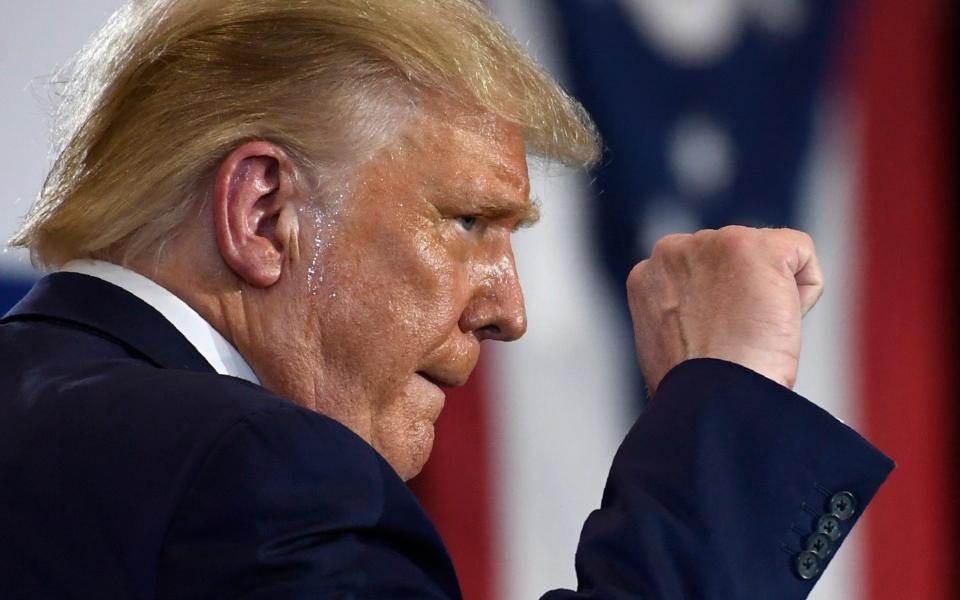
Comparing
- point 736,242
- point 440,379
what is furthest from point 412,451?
point 736,242

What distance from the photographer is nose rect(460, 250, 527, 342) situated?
1024mm

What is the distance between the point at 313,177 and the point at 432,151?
89 millimetres

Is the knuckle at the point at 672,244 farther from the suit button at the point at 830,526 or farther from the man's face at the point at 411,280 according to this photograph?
the suit button at the point at 830,526

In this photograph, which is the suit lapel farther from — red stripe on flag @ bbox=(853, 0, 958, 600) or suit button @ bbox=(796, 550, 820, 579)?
red stripe on flag @ bbox=(853, 0, 958, 600)

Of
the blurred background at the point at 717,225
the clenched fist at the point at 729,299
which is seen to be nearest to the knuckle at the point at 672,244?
the clenched fist at the point at 729,299

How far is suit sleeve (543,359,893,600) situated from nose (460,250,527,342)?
0.59 ft

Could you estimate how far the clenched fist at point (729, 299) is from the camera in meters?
0.89

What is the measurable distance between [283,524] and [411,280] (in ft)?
1.07

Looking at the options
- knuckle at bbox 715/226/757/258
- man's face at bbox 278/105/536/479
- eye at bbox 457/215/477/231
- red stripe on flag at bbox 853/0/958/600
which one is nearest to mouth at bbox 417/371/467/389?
man's face at bbox 278/105/536/479

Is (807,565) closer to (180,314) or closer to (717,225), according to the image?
(180,314)

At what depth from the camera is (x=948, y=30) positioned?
1.67m

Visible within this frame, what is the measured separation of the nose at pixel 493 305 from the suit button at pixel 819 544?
29 centimetres

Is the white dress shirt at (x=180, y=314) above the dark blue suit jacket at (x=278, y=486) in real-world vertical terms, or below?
above

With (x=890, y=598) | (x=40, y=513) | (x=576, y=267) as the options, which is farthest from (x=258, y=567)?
(x=890, y=598)
